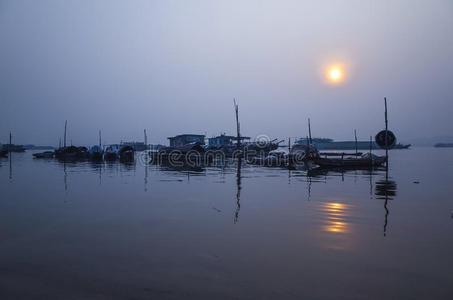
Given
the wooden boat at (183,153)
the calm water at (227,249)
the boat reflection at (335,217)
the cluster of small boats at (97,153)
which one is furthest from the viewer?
the cluster of small boats at (97,153)

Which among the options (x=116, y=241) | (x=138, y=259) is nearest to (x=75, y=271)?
(x=138, y=259)

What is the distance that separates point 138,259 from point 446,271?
666 centimetres

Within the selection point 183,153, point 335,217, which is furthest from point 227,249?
point 183,153

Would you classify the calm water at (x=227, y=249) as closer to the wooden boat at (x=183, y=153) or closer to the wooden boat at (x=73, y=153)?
the wooden boat at (x=183, y=153)

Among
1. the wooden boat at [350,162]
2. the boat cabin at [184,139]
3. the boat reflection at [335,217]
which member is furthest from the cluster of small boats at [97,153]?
the boat reflection at [335,217]

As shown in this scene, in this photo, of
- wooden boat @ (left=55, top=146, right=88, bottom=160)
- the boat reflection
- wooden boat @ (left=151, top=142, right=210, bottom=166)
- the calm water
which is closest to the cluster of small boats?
wooden boat @ (left=55, top=146, right=88, bottom=160)

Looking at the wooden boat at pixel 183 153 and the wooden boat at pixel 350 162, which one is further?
the wooden boat at pixel 183 153

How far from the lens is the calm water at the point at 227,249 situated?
20.0ft

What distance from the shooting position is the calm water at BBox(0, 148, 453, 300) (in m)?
6.10

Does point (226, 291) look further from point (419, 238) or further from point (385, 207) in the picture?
point (385, 207)

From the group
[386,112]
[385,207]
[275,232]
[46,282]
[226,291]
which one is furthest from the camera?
[386,112]

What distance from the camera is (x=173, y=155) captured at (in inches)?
2450

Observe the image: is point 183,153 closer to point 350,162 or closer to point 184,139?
point 184,139

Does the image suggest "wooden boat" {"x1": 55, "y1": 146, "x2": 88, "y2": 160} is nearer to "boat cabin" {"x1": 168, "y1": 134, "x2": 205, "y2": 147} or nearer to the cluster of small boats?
the cluster of small boats
